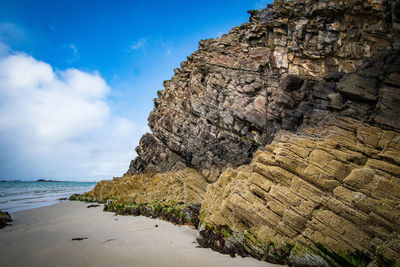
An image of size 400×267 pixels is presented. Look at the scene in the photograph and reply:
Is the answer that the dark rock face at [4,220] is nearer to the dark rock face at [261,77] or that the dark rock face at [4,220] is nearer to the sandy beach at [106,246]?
the sandy beach at [106,246]

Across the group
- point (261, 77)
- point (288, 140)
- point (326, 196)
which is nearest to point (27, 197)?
point (261, 77)

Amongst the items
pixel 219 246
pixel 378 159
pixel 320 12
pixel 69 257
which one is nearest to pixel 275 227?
pixel 219 246

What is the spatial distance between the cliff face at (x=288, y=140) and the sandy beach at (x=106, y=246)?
190cm

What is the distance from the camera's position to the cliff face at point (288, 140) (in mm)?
10992

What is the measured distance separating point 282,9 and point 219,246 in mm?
38920

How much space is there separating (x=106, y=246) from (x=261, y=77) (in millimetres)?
31554

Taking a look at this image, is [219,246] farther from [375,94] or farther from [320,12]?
[320,12]

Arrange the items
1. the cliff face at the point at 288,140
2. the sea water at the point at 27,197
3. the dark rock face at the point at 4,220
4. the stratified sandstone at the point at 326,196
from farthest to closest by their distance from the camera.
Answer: the sea water at the point at 27,197
the dark rock face at the point at 4,220
the cliff face at the point at 288,140
the stratified sandstone at the point at 326,196

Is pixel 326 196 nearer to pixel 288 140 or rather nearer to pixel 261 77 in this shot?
pixel 288 140

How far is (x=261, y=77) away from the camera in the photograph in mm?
33406

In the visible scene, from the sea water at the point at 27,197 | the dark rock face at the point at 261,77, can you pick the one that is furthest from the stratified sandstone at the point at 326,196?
the sea water at the point at 27,197

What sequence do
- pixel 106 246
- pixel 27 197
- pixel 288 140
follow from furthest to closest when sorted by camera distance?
pixel 27 197
pixel 288 140
pixel 106 246

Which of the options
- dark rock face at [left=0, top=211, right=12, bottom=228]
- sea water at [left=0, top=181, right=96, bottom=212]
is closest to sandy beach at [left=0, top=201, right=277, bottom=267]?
dark rock face at [left=0, top=211, right=12, bottom=228]

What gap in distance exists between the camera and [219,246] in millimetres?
13086
